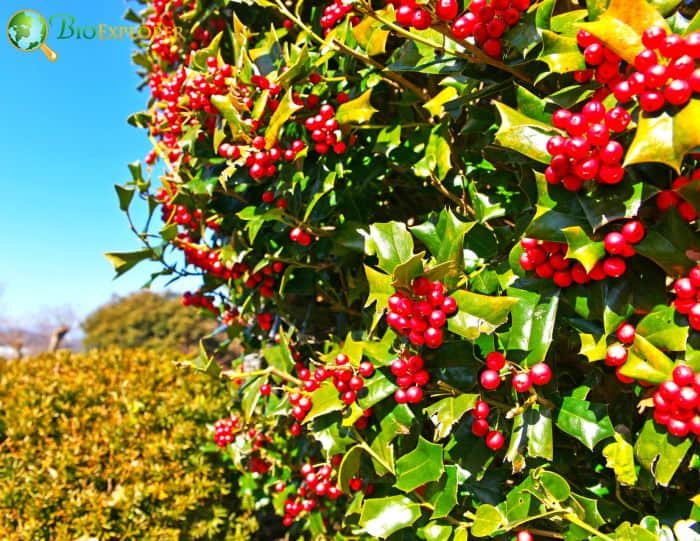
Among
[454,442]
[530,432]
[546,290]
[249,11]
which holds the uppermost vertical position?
[249,11]

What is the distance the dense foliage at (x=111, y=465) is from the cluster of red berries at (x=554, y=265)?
7.88 feet

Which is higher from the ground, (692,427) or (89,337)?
(692,427)

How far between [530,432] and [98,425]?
2818 millimetres

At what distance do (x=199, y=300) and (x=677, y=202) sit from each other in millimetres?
1883

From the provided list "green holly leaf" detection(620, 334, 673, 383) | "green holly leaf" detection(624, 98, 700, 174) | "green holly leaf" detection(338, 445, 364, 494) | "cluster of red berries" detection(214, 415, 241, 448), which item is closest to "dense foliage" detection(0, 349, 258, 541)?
"cluster of red berries" detection(214, 415, 241, 448)

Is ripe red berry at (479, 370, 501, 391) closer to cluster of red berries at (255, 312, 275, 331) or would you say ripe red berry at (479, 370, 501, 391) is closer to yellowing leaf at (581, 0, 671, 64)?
yellowing leaf at (581, 0, 671, 64)

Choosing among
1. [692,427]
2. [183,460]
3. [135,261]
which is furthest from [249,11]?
[183,460]

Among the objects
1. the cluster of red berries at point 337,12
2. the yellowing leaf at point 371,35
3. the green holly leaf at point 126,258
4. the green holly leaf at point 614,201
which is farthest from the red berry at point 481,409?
the green holly leaf at point 126,258

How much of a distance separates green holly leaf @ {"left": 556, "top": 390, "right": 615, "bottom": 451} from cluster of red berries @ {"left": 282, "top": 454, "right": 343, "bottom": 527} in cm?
68

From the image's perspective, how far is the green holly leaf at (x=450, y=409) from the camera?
118 centimetres

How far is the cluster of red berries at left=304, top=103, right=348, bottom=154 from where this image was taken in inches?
62.1

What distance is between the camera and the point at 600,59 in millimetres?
945

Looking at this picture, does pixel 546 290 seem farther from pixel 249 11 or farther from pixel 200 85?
pixel 249 11

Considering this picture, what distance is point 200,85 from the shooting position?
5.48 feet
